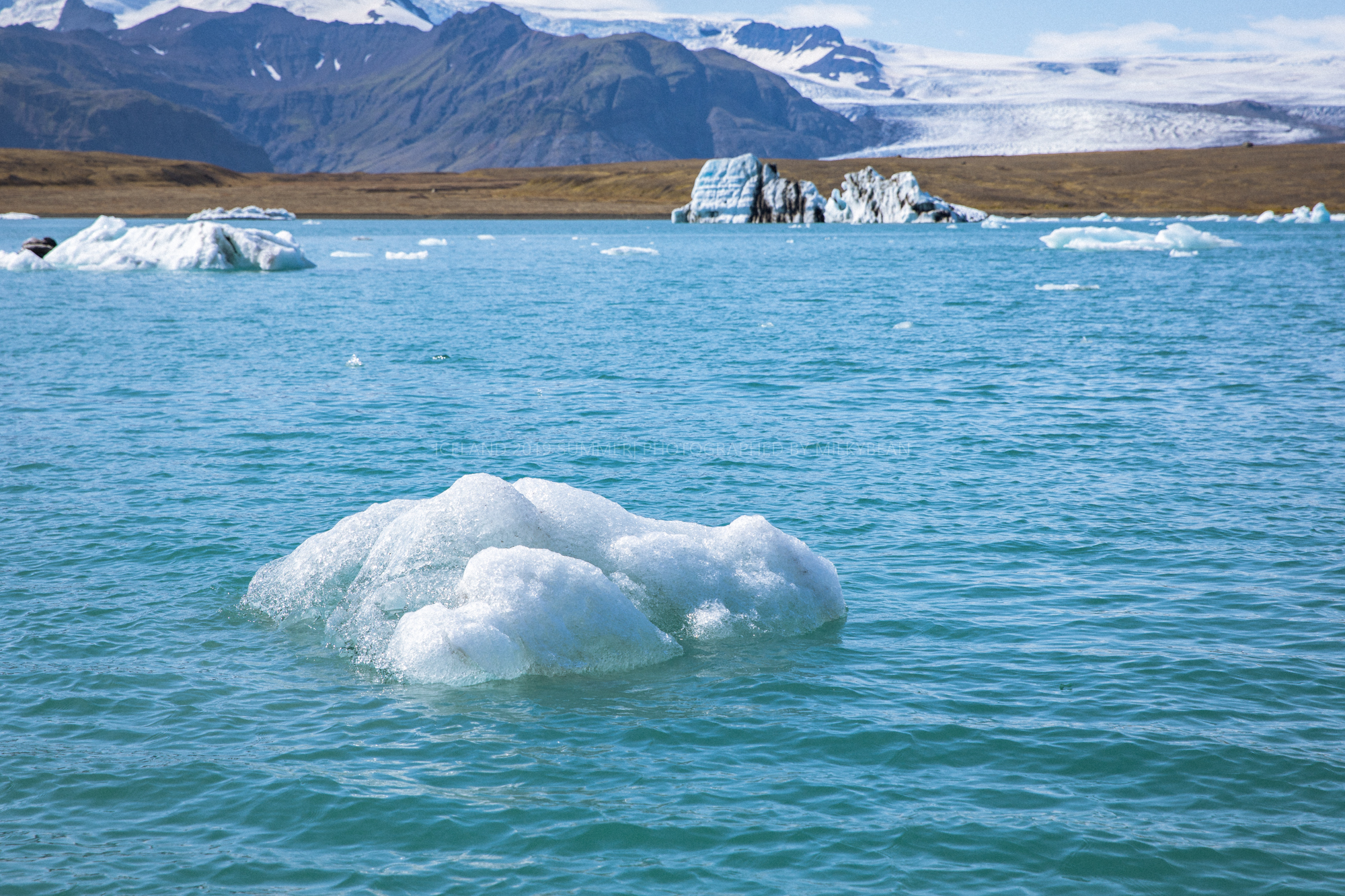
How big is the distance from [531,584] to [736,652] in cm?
174

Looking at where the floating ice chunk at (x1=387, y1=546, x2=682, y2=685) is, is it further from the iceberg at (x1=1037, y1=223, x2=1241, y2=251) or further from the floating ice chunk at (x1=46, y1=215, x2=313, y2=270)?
the iceberg at (x1=1037, y1=223, x2=1241, y2=251)

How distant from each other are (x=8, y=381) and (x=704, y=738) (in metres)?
19.2

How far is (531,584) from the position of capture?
7.81 m

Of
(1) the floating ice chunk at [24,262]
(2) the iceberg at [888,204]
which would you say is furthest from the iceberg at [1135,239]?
(1) the floating ice chunk at [24,262]

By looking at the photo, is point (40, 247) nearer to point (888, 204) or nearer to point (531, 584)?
point (531, 584)

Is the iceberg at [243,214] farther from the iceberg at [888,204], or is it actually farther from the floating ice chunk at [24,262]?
the iceberg at [888,204]

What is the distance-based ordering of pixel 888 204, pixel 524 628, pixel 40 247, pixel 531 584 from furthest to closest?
pixel 888 204 < pixel 40 247 < pixel 531 584 < pixel 524 628

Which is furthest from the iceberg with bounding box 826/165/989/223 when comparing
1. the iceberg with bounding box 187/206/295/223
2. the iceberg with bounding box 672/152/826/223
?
the iceberg with bounding box 187/206/295/223

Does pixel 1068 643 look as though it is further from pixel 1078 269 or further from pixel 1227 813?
pixel 1078 269

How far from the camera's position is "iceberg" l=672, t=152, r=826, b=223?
4262 inches

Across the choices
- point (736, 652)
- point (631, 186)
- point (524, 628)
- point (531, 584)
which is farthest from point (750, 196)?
point (524, 628)

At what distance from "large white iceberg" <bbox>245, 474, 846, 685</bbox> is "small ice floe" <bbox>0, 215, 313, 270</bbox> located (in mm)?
42122

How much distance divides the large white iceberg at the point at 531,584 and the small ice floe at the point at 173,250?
138 ft

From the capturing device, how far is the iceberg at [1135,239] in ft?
199
